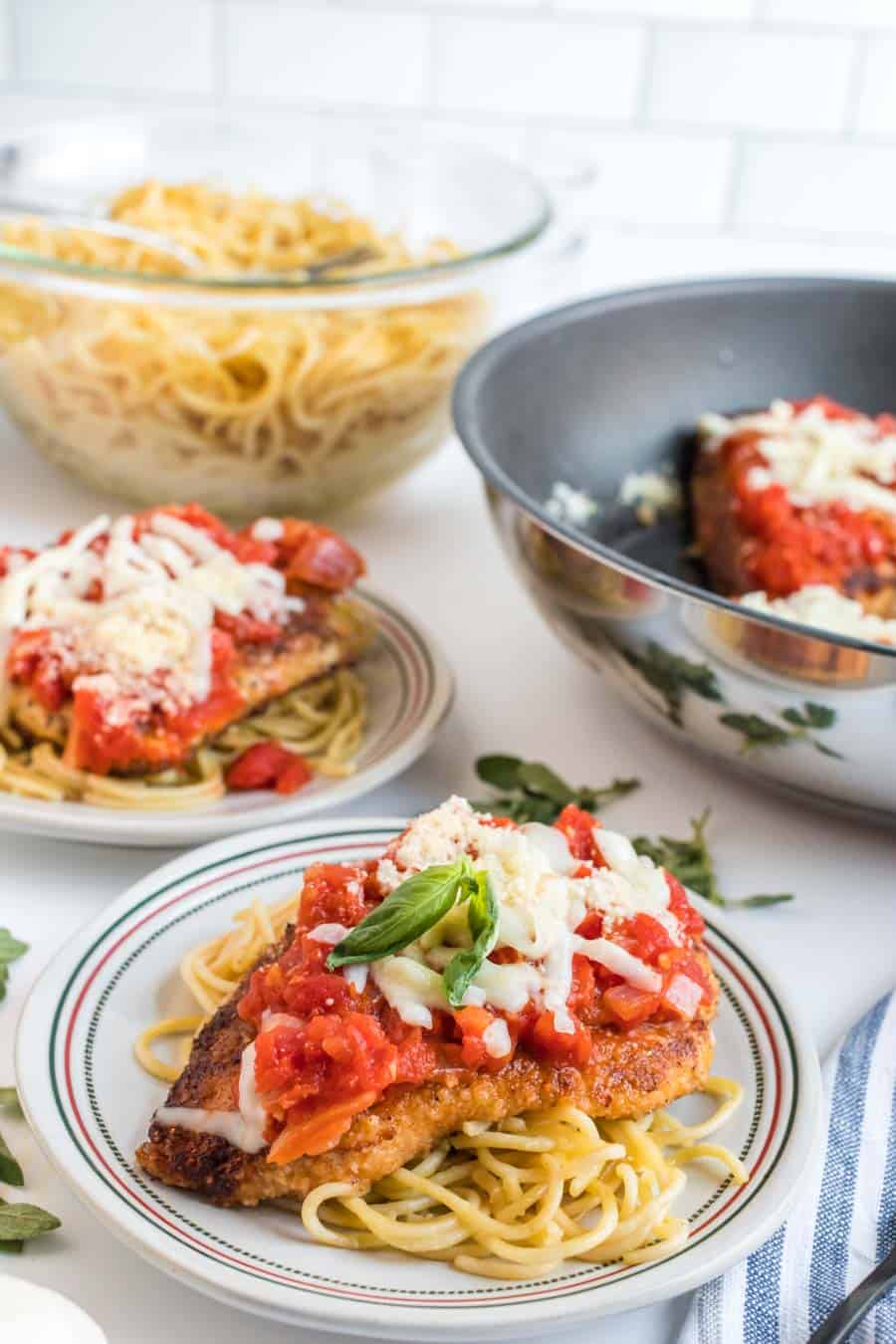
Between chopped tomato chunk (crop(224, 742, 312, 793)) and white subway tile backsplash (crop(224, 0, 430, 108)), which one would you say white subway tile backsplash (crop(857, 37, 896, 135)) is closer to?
white subway tile backsplash (crop(224, 0, 430, 108))

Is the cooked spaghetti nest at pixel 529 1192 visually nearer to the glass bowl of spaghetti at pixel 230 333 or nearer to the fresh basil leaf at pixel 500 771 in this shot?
the fresh basil leaf at pixel 500 771

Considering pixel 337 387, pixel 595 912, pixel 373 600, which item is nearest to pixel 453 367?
pixel 337 387

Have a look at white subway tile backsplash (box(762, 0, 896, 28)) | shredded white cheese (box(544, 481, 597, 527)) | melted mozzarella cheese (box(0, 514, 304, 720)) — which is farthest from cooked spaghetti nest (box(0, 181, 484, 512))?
white subway tile backsplash (box(762, 0, 896, 28))

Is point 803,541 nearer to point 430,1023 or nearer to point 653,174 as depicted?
point 430,1023

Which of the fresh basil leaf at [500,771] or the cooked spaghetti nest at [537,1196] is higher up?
the cooked spaghetti nest at [537,1196]

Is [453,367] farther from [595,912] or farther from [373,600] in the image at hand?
[595,912]

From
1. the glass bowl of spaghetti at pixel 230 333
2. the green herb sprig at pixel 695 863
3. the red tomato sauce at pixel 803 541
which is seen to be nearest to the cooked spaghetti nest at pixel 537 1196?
the green herb sprig at pixel 695 863
